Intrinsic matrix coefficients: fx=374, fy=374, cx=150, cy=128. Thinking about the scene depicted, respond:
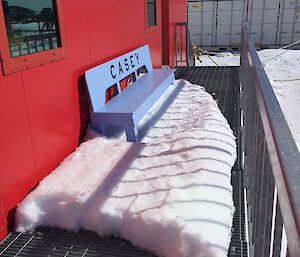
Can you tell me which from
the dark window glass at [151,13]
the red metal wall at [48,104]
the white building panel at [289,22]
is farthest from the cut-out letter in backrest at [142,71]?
the white building panel at [289,22]

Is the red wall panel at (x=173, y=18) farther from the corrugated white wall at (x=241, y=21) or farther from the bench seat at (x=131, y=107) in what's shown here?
the corrugated white wall at (x=241, y=21)

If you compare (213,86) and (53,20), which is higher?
(53,20)

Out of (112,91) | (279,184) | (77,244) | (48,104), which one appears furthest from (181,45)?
(279,184)

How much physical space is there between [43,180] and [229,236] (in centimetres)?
138

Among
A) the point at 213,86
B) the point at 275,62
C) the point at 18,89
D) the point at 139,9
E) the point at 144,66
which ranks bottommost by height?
the point at 275,62

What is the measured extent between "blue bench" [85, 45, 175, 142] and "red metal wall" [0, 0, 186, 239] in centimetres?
15

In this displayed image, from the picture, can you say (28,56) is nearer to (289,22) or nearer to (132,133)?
(132,133)

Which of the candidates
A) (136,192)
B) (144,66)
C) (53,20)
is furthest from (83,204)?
(144,66)

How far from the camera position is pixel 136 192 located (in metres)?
2.49

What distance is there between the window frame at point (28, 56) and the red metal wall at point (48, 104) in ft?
0.15

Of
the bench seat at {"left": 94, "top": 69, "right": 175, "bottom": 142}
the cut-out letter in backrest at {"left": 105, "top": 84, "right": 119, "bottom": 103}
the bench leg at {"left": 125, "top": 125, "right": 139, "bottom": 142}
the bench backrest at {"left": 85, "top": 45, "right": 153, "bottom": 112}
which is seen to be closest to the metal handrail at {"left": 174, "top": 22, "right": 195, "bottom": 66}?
the bench backrest at {"left": 85, "top": 45, "right": 153, "bottom": 112}

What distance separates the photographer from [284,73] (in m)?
12.4

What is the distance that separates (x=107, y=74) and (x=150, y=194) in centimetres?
190

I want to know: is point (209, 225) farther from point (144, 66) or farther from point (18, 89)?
point (144, 66)
